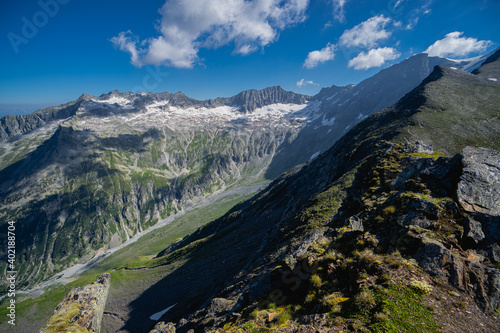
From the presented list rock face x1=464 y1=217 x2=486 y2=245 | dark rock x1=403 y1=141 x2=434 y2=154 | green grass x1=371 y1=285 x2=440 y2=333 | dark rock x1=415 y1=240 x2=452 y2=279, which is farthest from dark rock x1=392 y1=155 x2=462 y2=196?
green grass x1=371 y1=285 x2=440 y2=333

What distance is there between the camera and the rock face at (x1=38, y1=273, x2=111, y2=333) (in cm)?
2516

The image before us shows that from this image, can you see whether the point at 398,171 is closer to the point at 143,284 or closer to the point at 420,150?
the point at 420,150

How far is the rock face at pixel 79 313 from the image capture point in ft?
82.5

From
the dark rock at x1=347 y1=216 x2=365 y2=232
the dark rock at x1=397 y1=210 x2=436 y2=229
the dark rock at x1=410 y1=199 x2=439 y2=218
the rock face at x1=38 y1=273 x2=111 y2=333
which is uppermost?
the dark rock at x1=410 y1=199 x2=439 y2=218

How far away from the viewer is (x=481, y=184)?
13.1 meters

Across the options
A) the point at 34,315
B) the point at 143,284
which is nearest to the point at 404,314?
the point at 143,284

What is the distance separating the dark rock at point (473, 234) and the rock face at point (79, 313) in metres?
38.5

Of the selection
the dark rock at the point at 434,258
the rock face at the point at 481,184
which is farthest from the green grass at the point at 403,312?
the rock face at the point at 481,184

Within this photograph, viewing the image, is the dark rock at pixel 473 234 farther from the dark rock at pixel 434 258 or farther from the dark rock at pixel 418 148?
the dark rock at pixel 418 148

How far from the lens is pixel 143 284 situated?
86.8 metres

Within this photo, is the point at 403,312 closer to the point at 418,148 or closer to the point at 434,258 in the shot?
the point at 434,258

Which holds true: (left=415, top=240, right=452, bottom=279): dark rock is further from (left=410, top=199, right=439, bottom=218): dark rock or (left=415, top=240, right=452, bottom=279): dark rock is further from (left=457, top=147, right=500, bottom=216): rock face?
(left=457, top=147, right=500, bottom=216): rock face

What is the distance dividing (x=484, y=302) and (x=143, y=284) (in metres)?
105

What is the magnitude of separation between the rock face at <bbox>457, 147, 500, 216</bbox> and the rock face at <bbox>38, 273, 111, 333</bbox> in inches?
1587
